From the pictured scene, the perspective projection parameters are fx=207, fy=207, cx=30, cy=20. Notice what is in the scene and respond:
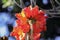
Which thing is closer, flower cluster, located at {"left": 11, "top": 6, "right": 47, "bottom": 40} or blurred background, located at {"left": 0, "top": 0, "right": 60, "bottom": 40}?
flower cluster, located at {"left": 11, "top": 6, "right": 47, "bottom": 40}

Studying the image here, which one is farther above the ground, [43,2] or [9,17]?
[43,2]

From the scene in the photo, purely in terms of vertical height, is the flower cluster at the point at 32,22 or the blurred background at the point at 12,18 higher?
the flower cluster at the point at 32,22

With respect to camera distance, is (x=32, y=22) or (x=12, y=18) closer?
(x=32, y=22)

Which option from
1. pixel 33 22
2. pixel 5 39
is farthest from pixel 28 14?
pixel 5 39

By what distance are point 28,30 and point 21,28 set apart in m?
0.04

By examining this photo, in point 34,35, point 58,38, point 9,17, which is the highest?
point 34,35

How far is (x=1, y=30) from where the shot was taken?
6.41ft

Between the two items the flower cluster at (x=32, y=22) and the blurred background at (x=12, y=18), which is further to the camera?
the blurred background at (x=12, y=18)

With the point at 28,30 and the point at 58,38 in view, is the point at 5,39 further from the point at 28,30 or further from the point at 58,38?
the point at 58,38

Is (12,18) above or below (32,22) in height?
below

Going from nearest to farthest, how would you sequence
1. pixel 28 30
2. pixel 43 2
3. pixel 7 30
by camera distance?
pixel 28 30, pixel 43 2, pixel 7 30

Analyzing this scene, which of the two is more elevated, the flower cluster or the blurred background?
the flower cluster

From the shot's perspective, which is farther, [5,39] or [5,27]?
[5,27]

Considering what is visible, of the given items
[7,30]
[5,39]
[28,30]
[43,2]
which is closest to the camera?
[28,30]
